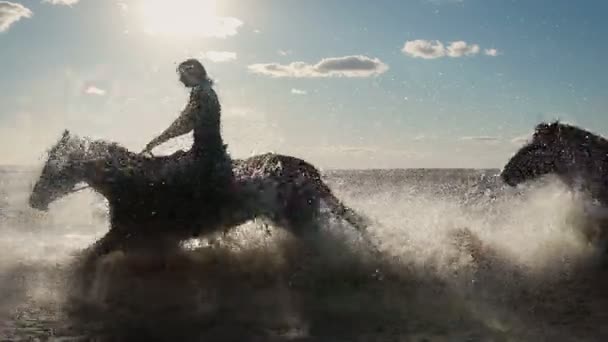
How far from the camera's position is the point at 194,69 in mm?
9203

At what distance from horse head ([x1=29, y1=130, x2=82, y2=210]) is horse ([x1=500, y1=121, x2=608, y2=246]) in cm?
787

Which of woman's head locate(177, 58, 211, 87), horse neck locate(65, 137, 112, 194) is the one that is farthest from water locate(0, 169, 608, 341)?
woman's head locate(177, 58, 211, 87)

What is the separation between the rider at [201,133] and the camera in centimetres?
905

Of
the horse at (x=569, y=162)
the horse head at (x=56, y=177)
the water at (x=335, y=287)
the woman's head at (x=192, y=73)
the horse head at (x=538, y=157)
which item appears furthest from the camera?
the horse head at (x=538, y=157)

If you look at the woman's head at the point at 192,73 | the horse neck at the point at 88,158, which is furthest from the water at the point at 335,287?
the woman's head at the point at 192,73

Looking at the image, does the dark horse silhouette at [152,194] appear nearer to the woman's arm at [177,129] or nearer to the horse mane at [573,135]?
the woman's arm at [177,129]

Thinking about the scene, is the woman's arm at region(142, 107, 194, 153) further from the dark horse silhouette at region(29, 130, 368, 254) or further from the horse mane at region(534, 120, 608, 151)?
the horse mane at region(534, 120, 608, 151)

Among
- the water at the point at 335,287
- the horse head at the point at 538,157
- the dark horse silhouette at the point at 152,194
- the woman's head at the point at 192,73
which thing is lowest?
the water at the point at 335,287

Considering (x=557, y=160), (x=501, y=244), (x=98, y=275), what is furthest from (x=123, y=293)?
(x=557, y=160)

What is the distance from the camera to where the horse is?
38.4ft

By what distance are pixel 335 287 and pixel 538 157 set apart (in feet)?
17.4

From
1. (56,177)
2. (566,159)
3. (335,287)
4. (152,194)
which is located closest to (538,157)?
(566,159)

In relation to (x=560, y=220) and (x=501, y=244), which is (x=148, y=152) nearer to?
(x=501, y=244)

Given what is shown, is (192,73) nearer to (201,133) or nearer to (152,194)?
(201,133)
